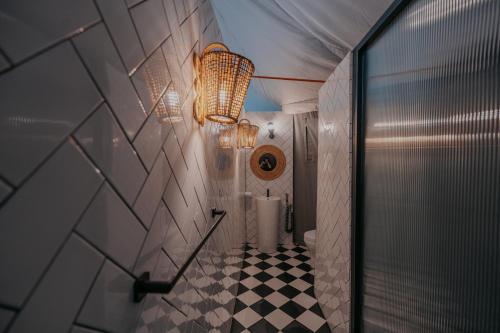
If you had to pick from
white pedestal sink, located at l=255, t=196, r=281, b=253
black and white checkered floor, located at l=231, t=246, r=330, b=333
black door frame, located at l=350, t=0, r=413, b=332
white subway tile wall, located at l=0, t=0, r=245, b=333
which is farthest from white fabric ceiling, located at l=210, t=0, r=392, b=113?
black and white checkered floor, located at l=231, t=246, r=330, b=333

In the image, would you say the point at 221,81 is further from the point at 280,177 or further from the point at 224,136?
the point at 280,177

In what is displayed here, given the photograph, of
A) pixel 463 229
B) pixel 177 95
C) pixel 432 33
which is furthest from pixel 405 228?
pixel 177 95

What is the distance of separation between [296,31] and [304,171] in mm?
2213

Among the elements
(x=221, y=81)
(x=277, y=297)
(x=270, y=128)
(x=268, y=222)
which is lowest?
(x=277, y=297)

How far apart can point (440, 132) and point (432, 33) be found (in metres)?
0.39

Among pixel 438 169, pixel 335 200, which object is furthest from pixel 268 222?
pixel 438 169

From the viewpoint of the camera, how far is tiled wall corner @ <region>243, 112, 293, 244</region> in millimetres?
3623

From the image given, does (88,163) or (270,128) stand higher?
(270,128)

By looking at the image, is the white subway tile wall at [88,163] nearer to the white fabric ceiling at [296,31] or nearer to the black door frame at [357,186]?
the white fabric ceiling at [296,31]

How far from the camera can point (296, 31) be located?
66.2 inches

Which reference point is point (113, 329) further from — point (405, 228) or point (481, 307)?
point (405, 228)

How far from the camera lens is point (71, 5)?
13.5 inches

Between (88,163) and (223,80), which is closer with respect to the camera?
(88,163)

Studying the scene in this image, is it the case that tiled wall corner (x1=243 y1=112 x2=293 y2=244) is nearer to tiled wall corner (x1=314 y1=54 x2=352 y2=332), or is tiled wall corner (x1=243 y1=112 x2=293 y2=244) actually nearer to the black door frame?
tiled wall corner (x1=314 y1=54 x2=352 y2=332)
